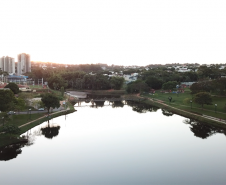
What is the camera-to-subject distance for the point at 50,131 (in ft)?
69.4

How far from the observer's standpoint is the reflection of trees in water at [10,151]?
15260 mm

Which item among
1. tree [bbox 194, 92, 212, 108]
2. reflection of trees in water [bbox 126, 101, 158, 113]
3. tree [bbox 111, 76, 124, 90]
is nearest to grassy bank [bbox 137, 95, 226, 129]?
reflection of trees in water [bbox 126, 101, 158, 113]

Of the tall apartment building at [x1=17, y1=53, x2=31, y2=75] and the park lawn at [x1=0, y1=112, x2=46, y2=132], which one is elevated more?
the tall apartment building at [x1=17, y1=53, x2=31, y2=75]

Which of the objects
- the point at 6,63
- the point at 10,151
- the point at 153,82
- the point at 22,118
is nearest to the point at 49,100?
the point at 22,118

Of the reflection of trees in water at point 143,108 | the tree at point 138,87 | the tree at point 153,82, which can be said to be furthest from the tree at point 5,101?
the tree at point 153,82

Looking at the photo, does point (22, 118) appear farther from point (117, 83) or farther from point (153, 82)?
point (153, 82)

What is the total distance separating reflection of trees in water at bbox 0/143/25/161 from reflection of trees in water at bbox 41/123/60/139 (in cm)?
317

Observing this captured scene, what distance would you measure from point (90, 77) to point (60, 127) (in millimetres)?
32137

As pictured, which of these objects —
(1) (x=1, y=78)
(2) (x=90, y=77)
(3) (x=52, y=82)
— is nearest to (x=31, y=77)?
(1) (x=1, y=78)

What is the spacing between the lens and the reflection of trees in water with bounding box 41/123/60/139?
66.1 feet

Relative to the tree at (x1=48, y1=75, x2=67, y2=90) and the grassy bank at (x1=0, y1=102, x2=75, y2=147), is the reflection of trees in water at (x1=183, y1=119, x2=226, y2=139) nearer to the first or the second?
the grassy bank at (x1=0, y1=102, x2=75, y2=147)

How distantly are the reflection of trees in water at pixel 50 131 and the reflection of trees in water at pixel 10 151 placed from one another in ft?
10.4

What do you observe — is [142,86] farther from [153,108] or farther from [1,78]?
[1,78]

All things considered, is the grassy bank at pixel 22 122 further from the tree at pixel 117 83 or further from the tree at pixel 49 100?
the tree at pixel 117 83
